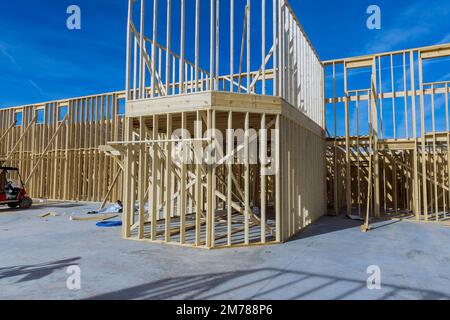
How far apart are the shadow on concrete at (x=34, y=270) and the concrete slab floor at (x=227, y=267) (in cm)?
1

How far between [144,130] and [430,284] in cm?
607

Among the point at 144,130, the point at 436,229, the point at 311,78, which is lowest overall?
the point at 436,229

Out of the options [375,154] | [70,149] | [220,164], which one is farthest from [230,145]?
[70,149]

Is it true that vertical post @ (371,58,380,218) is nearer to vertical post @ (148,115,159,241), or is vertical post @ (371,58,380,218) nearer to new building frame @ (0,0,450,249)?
new building frame @ (0,0,450,249)

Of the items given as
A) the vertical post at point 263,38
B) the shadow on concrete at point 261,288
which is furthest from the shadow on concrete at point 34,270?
the vertical post at point 263,38

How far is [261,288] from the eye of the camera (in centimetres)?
394

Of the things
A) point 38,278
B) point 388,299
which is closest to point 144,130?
point 38,278

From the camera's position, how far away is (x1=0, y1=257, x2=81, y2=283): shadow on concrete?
4426 mm

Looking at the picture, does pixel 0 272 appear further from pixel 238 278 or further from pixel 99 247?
pixel 238 278

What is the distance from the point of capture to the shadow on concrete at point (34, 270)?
4.43 meters

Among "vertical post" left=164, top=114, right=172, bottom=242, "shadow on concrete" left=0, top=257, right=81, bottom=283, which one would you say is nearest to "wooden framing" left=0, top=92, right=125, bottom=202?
"vertical post" left=164, top=114, right=172, bottom=242

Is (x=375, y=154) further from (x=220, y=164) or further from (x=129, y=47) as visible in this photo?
(x=129, y=47)

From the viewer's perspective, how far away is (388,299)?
11.9 feet
